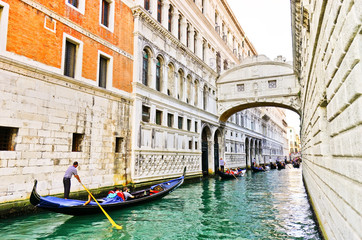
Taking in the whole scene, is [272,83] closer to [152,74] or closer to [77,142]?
[152,74]

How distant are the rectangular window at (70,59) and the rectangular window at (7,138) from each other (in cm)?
263

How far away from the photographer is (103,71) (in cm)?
1027

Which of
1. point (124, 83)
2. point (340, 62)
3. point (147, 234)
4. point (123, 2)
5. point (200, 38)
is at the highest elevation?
point (200, 38)

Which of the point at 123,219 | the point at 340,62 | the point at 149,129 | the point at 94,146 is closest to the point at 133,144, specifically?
the point at 149,129

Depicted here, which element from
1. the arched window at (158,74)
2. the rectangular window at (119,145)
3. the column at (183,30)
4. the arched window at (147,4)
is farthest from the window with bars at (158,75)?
the rectangular window at (119,145)

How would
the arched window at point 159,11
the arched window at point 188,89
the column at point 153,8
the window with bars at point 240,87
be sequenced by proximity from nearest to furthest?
the column at point 153,8 → the arched window at point 159,11 → the arched window at point 188,89 → the window with bars at point 240,87

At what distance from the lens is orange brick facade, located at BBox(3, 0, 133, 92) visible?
702cm

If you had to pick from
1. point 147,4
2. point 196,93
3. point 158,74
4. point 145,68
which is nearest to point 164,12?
point 147,4

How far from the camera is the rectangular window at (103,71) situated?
10.2 metres

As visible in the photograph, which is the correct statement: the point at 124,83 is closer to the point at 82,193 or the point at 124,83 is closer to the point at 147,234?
the point at 82,193

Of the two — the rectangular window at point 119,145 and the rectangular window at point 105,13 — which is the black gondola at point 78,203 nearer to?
the rectangular window at point 119,145

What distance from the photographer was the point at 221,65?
2247 centimetres

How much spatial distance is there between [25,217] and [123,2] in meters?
9.08

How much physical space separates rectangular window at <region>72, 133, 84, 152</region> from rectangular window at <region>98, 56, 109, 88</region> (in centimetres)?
235
